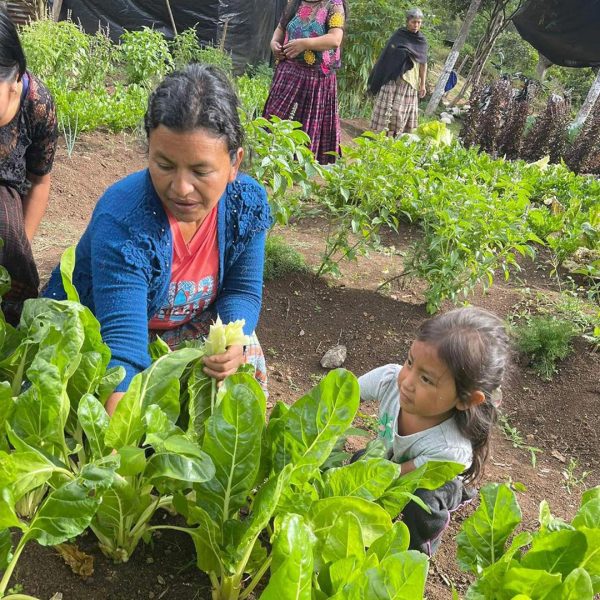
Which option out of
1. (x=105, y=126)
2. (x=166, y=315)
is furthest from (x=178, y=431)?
(x=105, y=126)

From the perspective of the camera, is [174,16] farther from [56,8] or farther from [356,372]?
[356,372]

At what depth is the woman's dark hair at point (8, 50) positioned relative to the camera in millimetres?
1889

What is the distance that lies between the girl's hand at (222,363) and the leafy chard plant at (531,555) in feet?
2.17

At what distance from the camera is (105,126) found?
20.2 feet

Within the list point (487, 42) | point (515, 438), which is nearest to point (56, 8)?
point (487, 42)

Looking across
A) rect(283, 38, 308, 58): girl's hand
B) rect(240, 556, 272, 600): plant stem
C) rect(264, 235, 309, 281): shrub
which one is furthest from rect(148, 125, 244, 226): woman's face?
rect(283, 38, 308, 58): girl's hand

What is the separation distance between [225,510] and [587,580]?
73cm

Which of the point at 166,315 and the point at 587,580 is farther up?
the point at 587,580

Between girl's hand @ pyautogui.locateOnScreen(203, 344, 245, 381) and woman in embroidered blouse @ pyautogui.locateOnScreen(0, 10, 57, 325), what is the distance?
3.49 ft

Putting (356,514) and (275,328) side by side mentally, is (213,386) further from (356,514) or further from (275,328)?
(275,328)

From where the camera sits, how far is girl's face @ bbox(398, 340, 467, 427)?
196 centimetres

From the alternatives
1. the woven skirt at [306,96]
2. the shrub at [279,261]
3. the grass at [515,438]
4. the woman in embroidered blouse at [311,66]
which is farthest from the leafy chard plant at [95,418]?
the woven skirt at [306,96]

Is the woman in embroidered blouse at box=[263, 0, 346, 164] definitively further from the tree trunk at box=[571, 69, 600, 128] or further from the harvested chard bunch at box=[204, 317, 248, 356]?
the tree trunk at box=[571, 69, 600, 128]

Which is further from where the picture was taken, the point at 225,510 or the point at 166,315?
the point at 166,315
